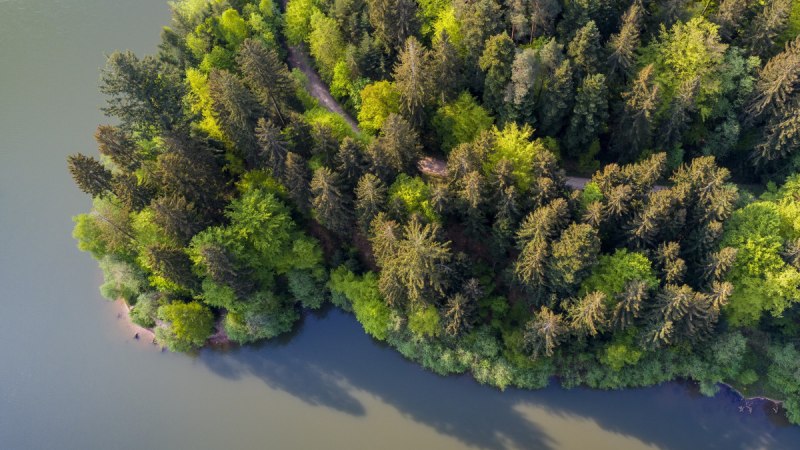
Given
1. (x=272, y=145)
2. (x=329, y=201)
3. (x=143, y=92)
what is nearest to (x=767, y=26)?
(x=329, y=201)

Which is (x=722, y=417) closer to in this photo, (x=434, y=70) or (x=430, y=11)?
(x=434, y=70)

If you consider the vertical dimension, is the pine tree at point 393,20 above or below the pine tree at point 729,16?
below

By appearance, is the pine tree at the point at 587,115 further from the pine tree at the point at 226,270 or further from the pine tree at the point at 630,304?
the pine tree at the point at 226,270

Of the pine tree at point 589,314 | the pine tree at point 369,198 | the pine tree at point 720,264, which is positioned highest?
the pine tree at point 720,264

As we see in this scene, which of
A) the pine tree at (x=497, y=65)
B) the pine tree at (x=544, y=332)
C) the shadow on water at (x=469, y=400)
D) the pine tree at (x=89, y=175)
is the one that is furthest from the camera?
the shadow on water at (x=469, y=400)

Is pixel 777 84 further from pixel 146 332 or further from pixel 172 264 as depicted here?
pixel 146 332

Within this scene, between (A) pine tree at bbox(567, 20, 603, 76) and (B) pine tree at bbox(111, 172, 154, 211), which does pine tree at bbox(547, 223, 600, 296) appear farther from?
(B) pine tree at bbox(111, 172, 154, 211)

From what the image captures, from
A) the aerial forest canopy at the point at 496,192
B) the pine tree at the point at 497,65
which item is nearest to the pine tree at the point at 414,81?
the aerial forest canopy at the point at 496,192
